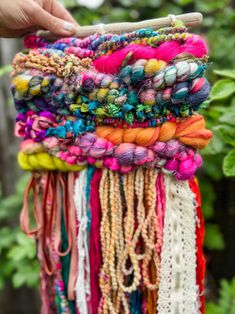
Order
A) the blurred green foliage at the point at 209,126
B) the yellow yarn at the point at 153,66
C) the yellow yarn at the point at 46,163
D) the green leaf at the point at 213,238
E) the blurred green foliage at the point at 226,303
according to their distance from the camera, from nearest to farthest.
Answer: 1. the yellow yarn at the point at 153,66
2. the yellow yarn at the point at 46,163
3. the blurred green foliage at the point at 209,126
4. the blurred green foliage at the point at 226,303
5. the green leaf at the point at 213,238

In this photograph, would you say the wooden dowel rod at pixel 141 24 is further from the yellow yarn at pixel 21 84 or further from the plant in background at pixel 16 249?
the plant in background at pixel 16 249

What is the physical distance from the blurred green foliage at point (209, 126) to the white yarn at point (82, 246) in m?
0.27

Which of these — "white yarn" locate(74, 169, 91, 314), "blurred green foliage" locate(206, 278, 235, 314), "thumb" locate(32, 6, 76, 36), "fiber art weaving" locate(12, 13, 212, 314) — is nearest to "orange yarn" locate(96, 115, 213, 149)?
"fiber art weaving" locate(12, 13, 212, 314)

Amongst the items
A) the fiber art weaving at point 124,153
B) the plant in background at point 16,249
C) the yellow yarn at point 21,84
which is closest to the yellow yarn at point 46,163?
the fiber art weaving at point 124,153

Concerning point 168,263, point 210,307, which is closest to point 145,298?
point 168,263

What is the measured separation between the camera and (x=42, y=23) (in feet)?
2.26

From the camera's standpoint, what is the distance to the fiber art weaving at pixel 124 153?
58 centimetres

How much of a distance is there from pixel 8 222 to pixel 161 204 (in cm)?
90

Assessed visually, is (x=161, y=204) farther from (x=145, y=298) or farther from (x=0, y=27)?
(x=0, y=27)

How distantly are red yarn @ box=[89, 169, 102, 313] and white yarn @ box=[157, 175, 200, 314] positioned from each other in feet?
0.36

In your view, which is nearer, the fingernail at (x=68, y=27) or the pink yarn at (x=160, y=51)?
the pink yarn at (x=160, y=51)

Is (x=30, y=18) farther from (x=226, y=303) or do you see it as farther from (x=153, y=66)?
(x=226, y=303)

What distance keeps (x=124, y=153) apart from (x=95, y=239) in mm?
163

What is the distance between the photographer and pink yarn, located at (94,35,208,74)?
56cm
